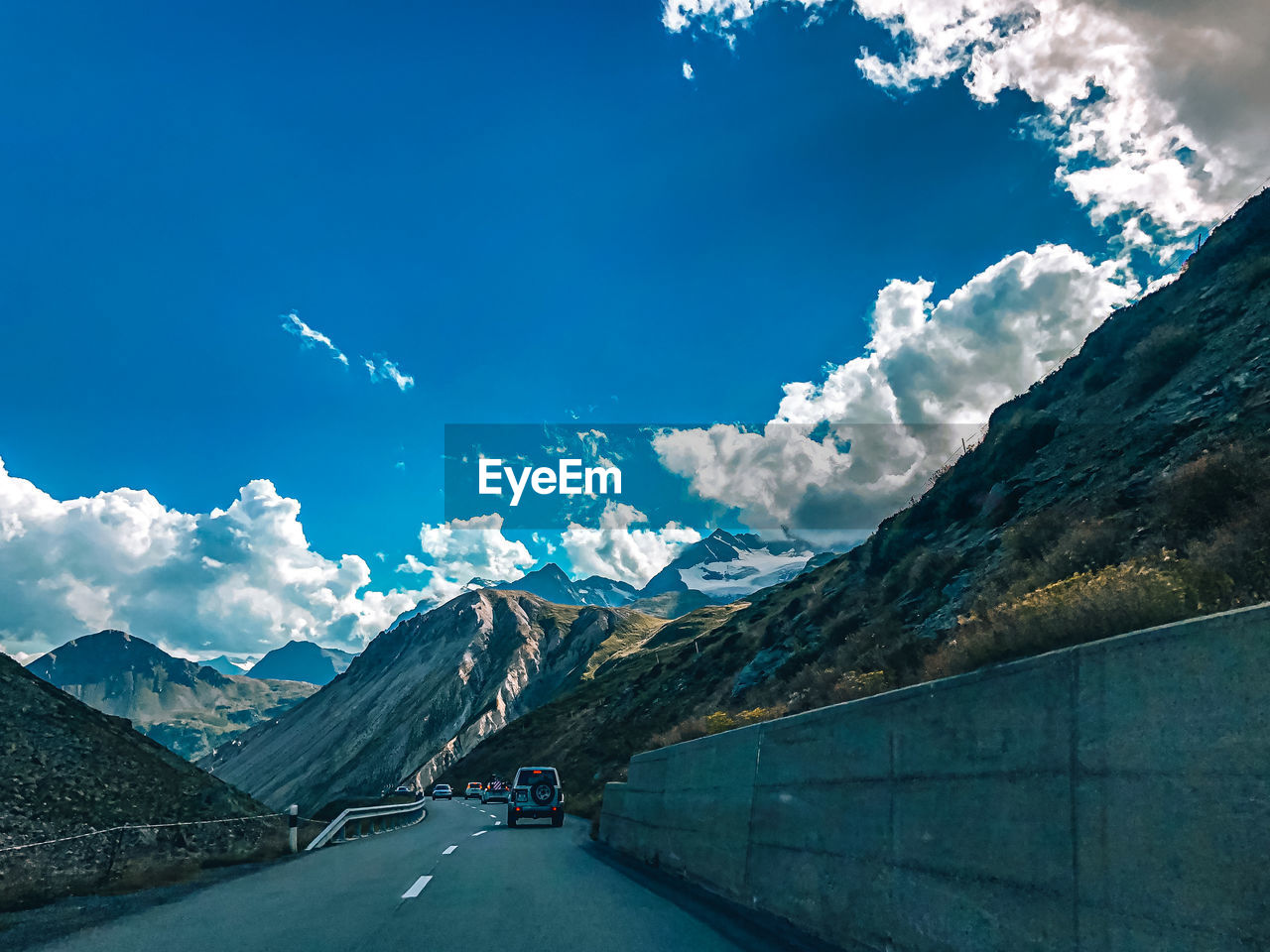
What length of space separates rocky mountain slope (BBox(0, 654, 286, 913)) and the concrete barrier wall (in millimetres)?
12746

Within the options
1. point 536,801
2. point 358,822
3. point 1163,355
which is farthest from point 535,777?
point 1163,355

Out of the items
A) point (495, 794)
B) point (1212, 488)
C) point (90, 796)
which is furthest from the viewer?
point (495, 794)

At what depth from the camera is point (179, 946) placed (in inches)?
273

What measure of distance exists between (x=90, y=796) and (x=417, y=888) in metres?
13.9

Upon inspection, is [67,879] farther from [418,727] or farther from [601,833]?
[418,727]

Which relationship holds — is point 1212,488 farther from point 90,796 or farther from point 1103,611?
point 90,796

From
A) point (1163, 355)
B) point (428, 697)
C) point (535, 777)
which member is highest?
point (1163, 355)

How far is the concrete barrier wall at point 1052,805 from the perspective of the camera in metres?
3.36

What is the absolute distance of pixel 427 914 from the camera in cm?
830

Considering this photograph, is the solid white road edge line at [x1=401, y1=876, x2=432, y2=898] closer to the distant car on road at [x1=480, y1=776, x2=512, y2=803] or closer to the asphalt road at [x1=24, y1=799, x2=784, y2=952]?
the asphalt road at [x1=24, y1=799, x2=784, y2=952]

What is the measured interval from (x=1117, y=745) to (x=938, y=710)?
157 centimetres

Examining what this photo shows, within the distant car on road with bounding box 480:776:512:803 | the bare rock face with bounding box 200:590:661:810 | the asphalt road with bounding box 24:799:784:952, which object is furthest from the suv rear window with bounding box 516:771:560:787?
the bare rock face with bounding box 200:590:661:810

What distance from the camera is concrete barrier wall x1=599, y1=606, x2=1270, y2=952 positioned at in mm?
3355

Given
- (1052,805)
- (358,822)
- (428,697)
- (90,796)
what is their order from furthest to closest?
(428,697) < (358,822) < (90,796) < (1052,805)
